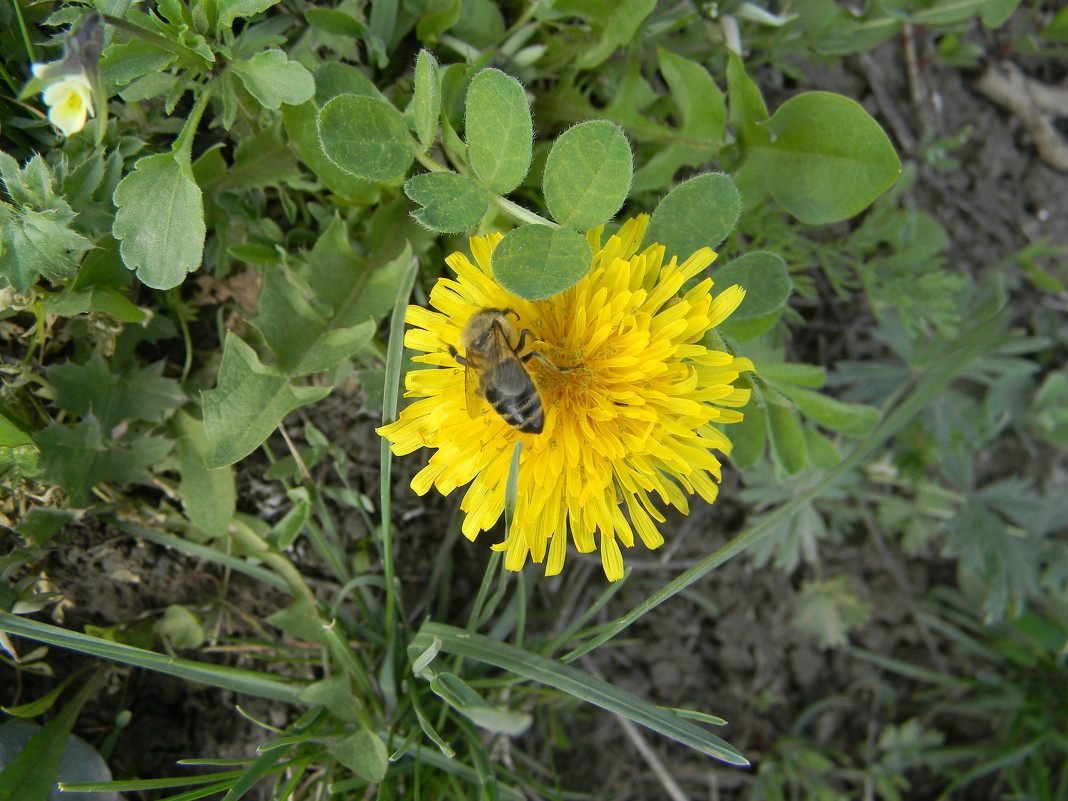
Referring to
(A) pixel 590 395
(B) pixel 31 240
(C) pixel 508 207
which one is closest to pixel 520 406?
(A) pixel 590 395

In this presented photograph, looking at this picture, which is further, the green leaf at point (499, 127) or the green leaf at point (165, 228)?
the green leaf at point (165, 228)

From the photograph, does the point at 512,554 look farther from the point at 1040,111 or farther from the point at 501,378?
the point at 1040,111

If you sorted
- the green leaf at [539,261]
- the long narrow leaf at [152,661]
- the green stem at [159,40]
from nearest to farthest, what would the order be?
the green stem at [159,40] < the green leaf at [539,261] < the long narrow leaf at [152,661]

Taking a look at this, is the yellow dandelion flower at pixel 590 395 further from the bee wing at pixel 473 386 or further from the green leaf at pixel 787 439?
the green leaf at pixel 787 439

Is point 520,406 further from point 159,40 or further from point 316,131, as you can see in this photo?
point 159,40

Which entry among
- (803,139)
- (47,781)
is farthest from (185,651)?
(803,139)

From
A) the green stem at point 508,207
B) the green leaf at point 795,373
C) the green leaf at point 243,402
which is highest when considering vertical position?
the green stem at point 508,207

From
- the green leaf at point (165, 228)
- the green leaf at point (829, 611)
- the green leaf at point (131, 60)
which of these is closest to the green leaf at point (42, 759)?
the green leaf at point (165, 228)
